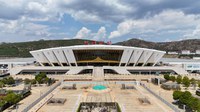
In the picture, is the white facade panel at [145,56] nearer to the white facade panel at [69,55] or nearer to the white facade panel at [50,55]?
the white facade panel at [69,55]

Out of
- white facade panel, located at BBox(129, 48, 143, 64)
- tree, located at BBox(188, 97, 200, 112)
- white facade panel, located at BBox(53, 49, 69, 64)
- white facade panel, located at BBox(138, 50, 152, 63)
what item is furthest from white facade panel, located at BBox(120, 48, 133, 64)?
tree, located at BBox(188, 97, 200, 112)

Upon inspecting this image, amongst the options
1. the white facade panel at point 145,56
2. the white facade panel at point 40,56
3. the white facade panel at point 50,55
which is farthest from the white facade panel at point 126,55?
the white facade panel at point 40,56

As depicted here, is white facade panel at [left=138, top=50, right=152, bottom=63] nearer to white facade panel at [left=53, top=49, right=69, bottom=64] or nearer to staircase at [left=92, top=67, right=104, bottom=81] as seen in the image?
staircase at [left=92, top=67, right=104, bottom=81]

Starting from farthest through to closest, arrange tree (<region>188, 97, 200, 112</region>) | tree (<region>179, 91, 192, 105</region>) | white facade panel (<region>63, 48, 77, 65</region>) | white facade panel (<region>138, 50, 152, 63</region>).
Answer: white facade panel (<region>138, 50, 152, 63</region>)
white facade panel (<region>63, 48, 77, 65</region>)
tree (<region>179, 91, 192, 105</region>)
tree (<region>188, 97, 200, 112</region>)

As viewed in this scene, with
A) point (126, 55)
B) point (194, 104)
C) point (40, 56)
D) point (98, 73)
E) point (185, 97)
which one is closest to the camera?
point (194, 104)

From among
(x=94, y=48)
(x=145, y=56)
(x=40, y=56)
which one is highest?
(x=94, y=48)

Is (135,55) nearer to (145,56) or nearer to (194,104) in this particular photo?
(145,56)

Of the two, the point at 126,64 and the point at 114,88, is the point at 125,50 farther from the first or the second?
the point at 114,88

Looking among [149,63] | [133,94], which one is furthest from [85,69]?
[133,94]

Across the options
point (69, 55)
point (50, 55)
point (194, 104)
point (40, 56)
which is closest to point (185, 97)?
point (194, 104)
